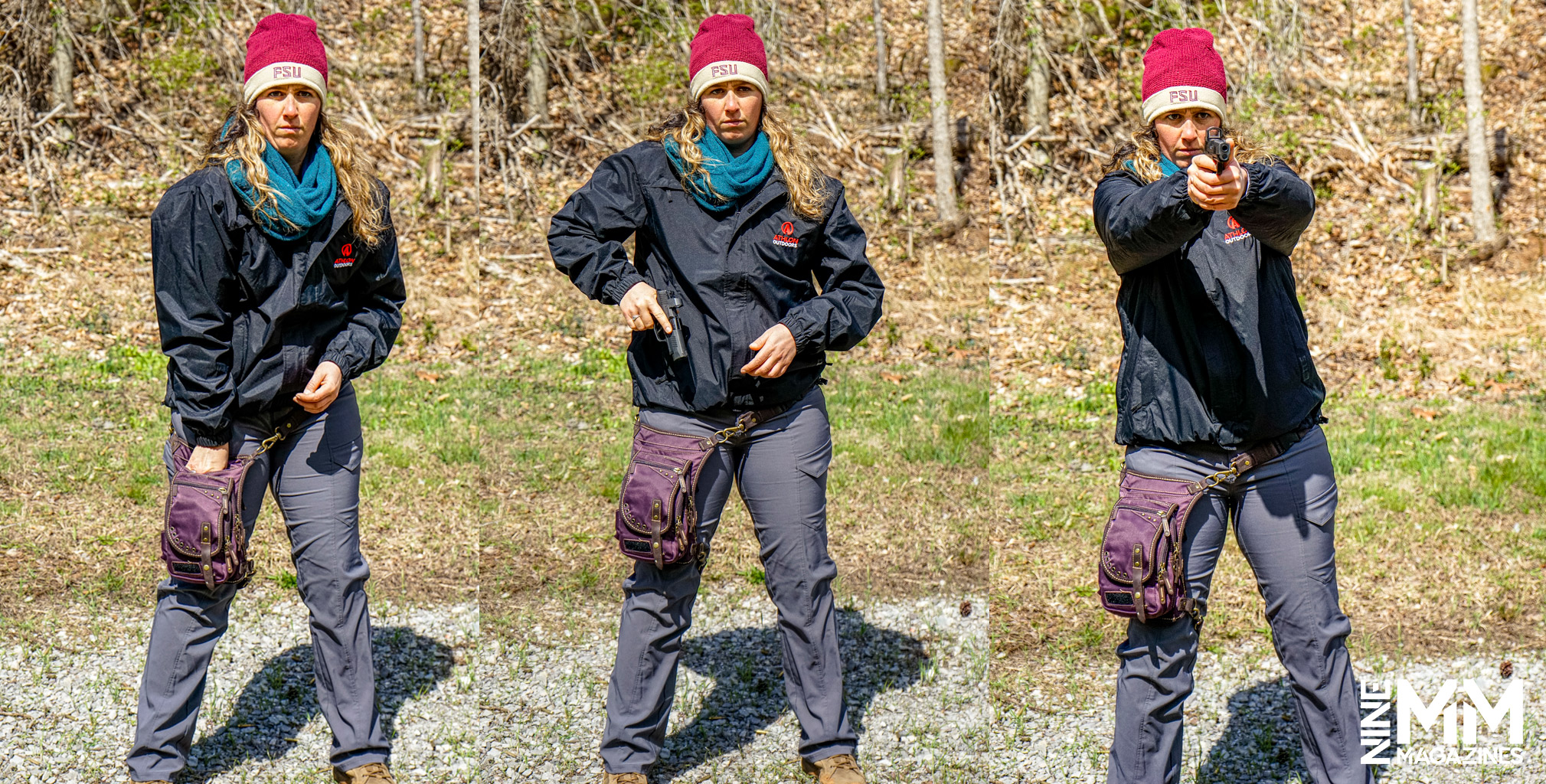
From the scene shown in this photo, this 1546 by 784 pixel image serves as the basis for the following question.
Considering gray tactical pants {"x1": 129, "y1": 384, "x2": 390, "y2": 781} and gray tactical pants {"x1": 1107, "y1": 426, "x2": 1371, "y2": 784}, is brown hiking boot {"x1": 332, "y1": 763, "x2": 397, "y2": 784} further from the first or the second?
gray tactical pants {"x1": 1107, "y1": 426, "x2": 1371, "y2": 784}

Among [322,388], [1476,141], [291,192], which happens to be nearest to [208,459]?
[322,388]

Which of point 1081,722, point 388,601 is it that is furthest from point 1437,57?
point 388,601

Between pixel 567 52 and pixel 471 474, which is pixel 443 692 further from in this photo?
pixel 567 52

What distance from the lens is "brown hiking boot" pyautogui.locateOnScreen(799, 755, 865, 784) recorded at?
3.04 meters

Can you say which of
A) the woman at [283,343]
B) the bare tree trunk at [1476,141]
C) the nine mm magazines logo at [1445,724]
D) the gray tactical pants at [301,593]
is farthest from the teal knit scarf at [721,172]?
the bare tree trunk at [1476,141]

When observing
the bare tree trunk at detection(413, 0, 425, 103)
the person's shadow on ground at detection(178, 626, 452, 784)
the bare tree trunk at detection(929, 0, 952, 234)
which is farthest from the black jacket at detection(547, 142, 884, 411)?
the bare tree trunk at detection(929, 0, 952, 234)

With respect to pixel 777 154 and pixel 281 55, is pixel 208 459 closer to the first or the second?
pixel 281 55

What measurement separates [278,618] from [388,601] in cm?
38

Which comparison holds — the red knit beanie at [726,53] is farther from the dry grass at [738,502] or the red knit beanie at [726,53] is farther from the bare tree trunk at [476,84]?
the bare tree trunk at [476,84]

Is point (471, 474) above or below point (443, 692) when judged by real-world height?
above

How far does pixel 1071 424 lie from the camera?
661 centimetres

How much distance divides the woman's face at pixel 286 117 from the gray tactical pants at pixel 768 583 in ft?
3.54

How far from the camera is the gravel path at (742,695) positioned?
10.6ft

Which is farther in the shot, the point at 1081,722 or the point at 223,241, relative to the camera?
the point at 1081,722
